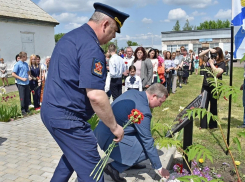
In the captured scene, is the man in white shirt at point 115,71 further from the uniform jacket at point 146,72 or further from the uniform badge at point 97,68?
the uniform badge at point 97,68

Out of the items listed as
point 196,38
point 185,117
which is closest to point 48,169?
point 185,117

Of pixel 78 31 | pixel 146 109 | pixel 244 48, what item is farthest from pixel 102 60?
pixel 244 48

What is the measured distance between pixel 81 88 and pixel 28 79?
223 inches

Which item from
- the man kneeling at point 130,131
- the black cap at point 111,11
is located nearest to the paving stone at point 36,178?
the man kneeling at point 130,131

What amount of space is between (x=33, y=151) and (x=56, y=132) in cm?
265

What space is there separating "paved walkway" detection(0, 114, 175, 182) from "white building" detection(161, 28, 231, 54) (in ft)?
144

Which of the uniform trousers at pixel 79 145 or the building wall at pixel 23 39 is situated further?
the building wall at pixel 23 39

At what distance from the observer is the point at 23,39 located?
61.2 ft

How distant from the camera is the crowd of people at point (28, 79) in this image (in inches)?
275

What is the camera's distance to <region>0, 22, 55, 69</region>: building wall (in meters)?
17.2

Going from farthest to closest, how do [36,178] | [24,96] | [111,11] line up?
1. [24,96]
2. [36,178]
3. [111,11]

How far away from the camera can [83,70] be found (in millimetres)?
1910

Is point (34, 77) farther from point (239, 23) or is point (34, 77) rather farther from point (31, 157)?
point (239, 23)

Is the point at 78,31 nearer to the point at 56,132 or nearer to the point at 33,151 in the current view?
the point at 56,132
